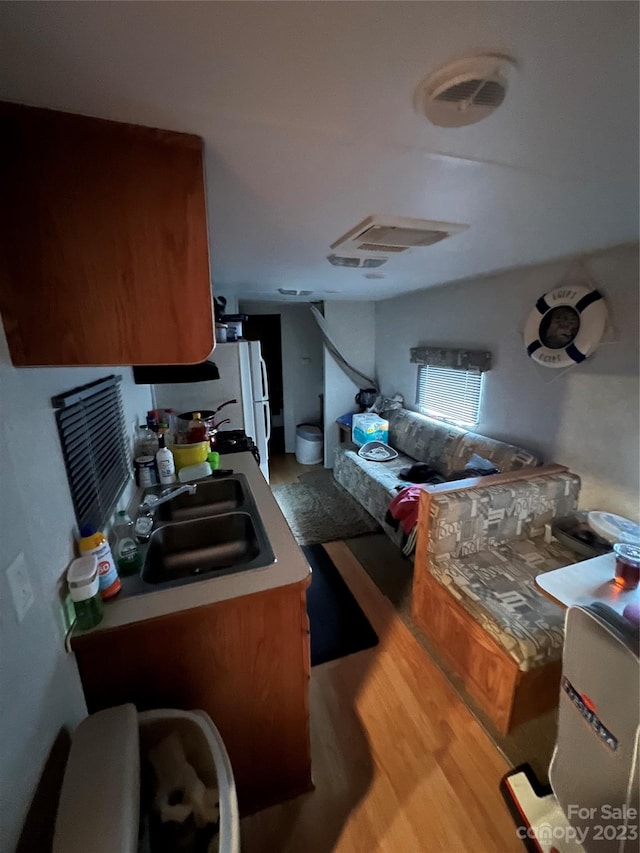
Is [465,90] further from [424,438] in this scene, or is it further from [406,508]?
[424,438]

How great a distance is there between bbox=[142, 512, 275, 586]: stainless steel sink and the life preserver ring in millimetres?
2115

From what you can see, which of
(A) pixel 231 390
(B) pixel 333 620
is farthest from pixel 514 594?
(A) pixel 231 390

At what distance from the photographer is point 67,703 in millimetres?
837

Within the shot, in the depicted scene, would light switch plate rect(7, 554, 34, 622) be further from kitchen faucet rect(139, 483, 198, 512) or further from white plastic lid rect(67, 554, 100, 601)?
kitchen faucet rect(139, 483, 198, 512)

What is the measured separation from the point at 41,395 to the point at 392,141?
3.74 feet

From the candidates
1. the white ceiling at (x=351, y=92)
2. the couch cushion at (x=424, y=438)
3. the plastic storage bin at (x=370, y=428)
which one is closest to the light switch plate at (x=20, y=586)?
the white ceiling at (x=351, y=92)

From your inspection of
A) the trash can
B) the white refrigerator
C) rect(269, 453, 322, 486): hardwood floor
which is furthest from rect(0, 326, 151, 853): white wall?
the trash can

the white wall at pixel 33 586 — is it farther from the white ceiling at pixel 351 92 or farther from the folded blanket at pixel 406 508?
the folded blanket at pixel 406 508

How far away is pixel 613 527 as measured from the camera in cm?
176

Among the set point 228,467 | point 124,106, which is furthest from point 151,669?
point 124,106

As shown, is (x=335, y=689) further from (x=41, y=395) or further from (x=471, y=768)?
(x=41, y=395)

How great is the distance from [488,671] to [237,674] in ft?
3.81

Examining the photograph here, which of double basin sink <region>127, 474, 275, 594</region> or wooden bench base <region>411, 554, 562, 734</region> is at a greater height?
double basin sink <region>127, 474, 275, 594</region>

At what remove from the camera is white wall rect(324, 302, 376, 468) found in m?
4.23
